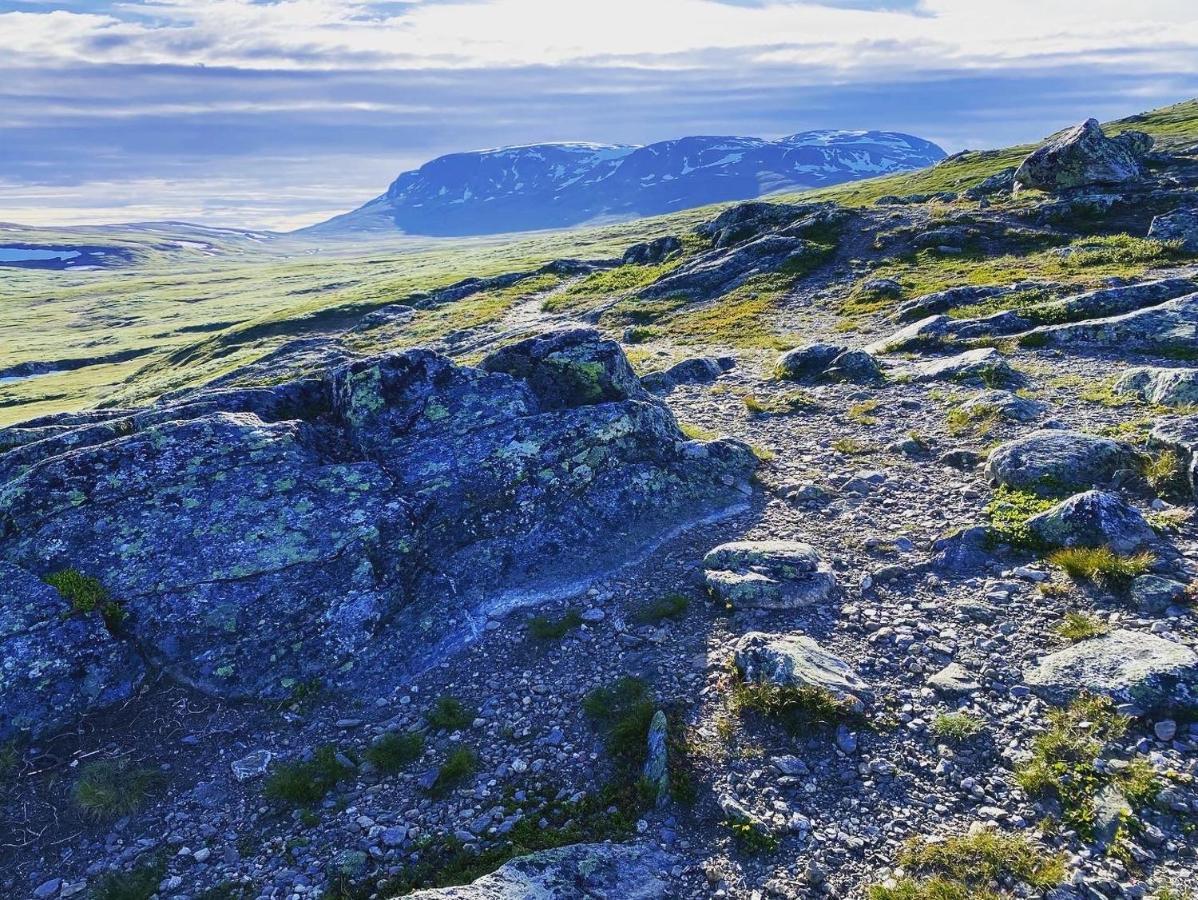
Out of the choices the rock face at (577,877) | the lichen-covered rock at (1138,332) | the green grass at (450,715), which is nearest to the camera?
the rock face at (577,877)

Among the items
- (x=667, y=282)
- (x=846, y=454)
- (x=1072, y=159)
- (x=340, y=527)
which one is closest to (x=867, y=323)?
(x=846, y=454)

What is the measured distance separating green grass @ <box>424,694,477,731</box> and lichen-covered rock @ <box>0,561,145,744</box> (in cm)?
527

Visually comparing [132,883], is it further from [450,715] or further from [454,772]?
[450,715]

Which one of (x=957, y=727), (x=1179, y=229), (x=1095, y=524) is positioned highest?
(x=1179, y=229)

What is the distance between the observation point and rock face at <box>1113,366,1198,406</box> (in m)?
18.6

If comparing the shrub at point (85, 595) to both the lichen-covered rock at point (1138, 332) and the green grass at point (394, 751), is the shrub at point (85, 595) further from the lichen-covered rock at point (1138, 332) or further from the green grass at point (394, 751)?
the lichen-covered rock at point (1138, 332)

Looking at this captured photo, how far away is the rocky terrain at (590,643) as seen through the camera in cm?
881

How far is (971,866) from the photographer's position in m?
7.94

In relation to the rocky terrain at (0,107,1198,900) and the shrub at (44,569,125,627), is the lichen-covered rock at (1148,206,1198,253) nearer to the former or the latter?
the rocky terrain at (0,107,1198,900)

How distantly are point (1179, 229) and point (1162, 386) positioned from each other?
3060 cm

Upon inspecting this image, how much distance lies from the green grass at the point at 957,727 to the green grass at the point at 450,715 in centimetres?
732

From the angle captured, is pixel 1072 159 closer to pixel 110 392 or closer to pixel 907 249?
pixel 907 249

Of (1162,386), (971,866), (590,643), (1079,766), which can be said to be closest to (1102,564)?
(1079,766)

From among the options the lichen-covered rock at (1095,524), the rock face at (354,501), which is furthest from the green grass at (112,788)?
the lichen-covered rock at (1095,524)
